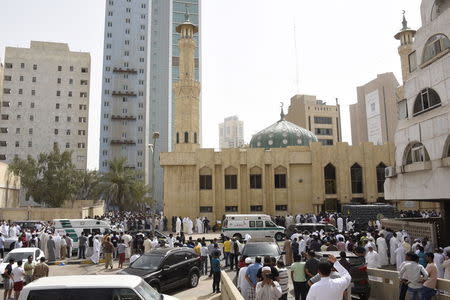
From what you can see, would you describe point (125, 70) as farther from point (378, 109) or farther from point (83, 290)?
point (83, 290)

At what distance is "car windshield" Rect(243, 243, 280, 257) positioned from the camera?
1267 cm

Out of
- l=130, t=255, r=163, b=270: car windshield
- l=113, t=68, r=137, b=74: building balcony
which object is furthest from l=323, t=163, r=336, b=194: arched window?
l=113, t=68, r=137, b=74: building balcony

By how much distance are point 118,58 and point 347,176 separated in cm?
6407

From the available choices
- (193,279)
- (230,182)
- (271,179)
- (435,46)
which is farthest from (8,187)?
(435,46)

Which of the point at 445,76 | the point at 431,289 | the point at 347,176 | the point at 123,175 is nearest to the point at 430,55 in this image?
the point at 445,76

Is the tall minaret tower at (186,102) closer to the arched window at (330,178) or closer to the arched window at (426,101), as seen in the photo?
the arched window at (330,178)

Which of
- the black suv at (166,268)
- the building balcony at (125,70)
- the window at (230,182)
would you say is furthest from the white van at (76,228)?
the building balcony at (125,70)

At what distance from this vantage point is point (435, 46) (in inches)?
719

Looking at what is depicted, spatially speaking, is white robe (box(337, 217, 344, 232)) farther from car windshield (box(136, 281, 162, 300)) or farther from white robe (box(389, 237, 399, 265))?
car windshield (box(136, 281, 162, 300))

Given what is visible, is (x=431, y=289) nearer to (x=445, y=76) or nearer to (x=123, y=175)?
(x=445, y=76)

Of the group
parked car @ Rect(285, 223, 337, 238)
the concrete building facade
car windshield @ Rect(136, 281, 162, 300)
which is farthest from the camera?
parked car @ Rect(285, 223, 337, 238)

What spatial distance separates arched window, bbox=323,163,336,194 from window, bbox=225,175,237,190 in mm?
9416

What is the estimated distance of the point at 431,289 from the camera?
8.02 m

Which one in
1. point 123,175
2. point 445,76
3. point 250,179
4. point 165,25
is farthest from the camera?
point 165,25
